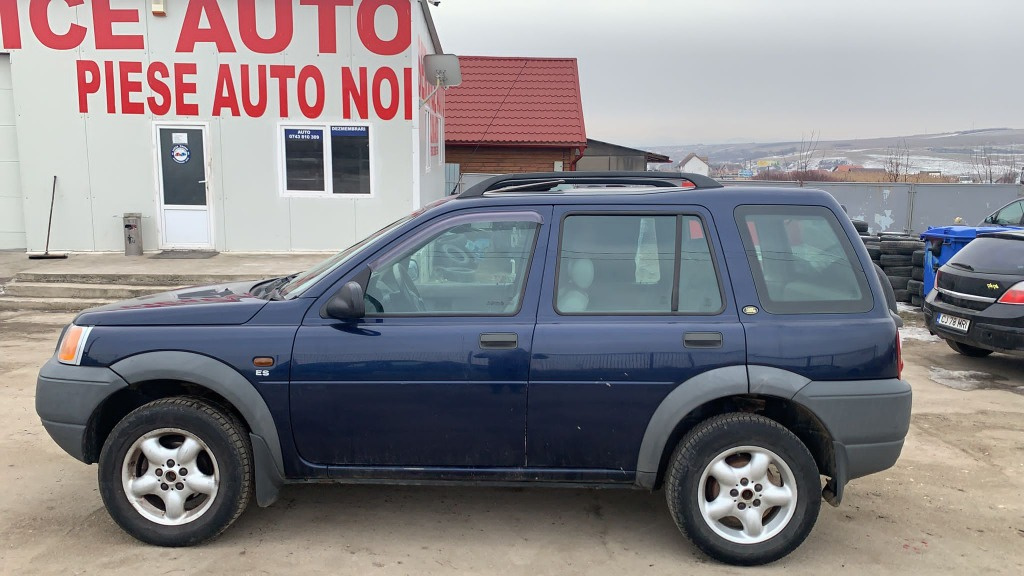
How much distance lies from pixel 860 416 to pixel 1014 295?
4882mm

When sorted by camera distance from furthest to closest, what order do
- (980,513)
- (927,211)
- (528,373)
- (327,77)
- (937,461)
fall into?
(927,211) → (327,77) → (937,461) → (980,513) → (528,373)

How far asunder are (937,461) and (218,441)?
4.63 m

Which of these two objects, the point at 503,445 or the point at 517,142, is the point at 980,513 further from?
the point at 517,142

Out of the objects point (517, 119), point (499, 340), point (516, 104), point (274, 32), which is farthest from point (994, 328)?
point (516, 104)

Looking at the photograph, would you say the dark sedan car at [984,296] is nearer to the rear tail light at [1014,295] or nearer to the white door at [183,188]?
the rear tail light at [1014,295]

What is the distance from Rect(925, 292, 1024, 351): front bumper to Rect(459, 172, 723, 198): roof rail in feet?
15.6

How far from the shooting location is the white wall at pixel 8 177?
12.7 m

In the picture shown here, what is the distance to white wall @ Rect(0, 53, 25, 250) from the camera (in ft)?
41.6

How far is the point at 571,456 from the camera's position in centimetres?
377

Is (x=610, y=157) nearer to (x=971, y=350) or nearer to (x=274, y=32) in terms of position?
(x=274, y=32)

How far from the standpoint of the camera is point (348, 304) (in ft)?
11.9

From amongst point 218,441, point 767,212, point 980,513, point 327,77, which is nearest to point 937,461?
point 980,513

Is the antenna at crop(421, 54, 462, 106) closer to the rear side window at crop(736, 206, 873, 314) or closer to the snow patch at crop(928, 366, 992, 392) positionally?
the snow patch at crop(928, 366, 992, 392)

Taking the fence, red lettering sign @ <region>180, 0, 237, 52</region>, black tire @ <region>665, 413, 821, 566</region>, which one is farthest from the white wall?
black tire @ <region>665, 413, 821, 566</region>
